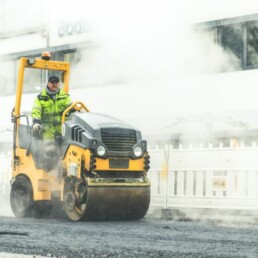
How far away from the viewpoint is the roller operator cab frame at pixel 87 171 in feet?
33.0

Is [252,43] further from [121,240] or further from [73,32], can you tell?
[121,240]

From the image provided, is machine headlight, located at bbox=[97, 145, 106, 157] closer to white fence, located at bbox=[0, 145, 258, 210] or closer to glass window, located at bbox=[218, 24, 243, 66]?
white fence, located at bbox=[0, 145, 258, 210]

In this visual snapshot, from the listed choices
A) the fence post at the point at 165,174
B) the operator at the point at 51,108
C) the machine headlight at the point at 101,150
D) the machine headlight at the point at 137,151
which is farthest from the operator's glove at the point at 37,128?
the fence post at the point at 165,174

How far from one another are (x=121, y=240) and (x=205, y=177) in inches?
205

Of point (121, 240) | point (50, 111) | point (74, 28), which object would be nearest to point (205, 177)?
point (50, 111)

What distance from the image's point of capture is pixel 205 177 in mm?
12352

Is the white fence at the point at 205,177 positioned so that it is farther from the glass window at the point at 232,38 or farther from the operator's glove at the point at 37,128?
the glass window at the point at 232,38

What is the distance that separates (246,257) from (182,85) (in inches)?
576

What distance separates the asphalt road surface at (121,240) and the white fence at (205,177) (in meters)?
2.48

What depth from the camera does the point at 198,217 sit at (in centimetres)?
1207

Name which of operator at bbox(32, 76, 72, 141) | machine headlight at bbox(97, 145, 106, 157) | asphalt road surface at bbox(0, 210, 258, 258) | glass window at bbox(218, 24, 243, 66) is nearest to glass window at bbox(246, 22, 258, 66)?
glass window at bbox(218, 24, 243, 66)

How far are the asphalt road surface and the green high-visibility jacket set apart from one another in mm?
1579

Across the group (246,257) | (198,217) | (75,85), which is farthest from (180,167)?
(75,85)

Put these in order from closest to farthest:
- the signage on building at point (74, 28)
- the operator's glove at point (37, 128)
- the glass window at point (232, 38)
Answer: the operator's glove at point (37, 128)
the glass window at point (232, 38)
the signage on building at point (74, 28)
